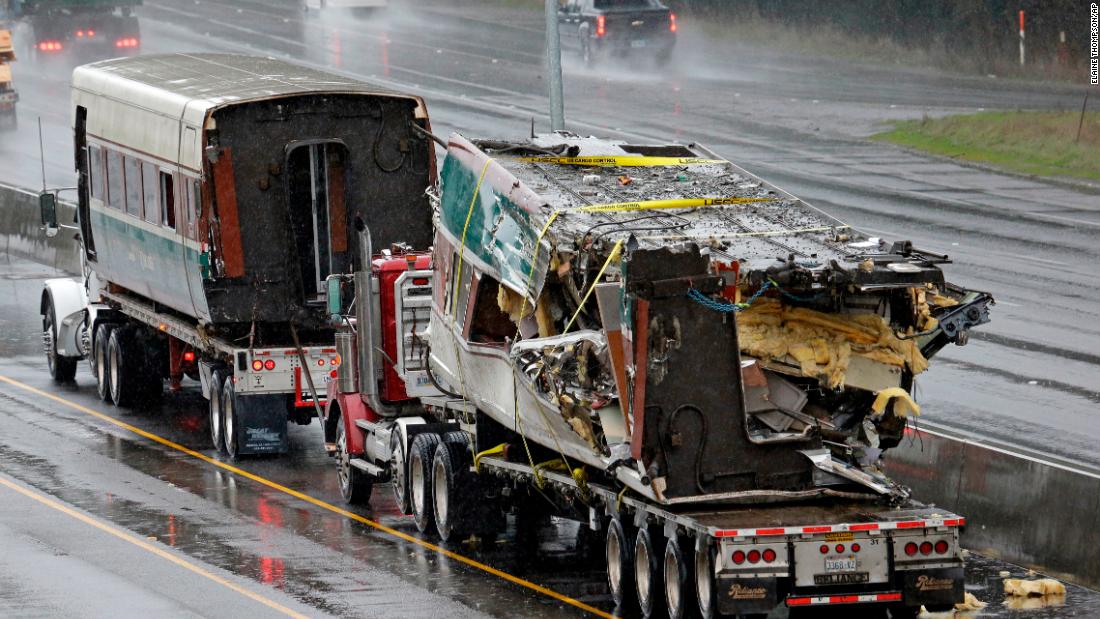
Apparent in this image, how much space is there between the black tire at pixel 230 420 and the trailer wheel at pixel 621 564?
817cm

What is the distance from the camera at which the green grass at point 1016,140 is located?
128 ft

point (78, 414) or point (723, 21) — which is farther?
point (723, 21)

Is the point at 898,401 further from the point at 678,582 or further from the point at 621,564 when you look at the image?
the point at 621,564

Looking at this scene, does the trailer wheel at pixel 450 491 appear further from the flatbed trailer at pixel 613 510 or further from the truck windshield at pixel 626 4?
the truck windshield at pixel 626 4

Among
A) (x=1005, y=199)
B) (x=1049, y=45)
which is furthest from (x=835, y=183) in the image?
(x=1049, y=45)

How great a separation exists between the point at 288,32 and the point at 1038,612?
154 ft

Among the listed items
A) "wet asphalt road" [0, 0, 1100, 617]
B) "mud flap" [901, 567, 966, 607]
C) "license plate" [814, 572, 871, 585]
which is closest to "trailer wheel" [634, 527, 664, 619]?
"wet asphalt road" [0, 0, 1100, 617]

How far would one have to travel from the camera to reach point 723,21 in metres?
61.3

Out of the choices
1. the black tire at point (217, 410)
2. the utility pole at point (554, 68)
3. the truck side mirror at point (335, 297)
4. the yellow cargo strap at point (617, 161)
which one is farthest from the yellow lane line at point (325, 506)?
the utility pole at point (554, 68)

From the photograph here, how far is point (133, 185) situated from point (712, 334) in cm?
1230

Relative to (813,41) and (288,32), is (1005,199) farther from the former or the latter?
(288,32)

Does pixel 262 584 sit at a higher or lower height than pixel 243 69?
lower

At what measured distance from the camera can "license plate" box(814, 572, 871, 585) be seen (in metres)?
14.1

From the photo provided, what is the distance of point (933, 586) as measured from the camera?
14203mm
